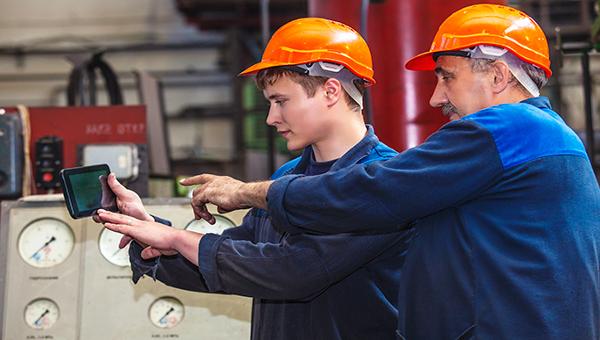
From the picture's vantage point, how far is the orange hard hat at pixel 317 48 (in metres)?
1.59

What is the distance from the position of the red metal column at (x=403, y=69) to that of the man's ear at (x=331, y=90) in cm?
123

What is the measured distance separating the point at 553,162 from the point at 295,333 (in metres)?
0.57

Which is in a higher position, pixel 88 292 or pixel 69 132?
pixel 69 132

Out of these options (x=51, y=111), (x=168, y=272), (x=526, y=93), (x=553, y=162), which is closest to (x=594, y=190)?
(x=553, y=162)

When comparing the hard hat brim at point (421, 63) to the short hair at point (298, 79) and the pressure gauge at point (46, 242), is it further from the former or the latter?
the pressure gauge at point (46, 242)

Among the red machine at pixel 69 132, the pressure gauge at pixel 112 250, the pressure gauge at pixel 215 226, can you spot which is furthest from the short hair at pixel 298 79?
the red machine at pixel 69 132

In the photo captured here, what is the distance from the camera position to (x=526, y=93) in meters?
1.48

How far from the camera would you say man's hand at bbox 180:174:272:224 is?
4.71ft

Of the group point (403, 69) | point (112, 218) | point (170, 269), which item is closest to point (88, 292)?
point (170, 269)

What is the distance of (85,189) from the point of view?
1.57 m

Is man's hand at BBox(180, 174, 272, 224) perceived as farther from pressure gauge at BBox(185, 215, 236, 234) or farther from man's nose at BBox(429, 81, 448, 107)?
pressure gauge at BBox(185, 215, 236, 234)

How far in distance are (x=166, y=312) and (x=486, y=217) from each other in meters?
1.18

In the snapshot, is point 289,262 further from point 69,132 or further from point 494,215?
point 69,132

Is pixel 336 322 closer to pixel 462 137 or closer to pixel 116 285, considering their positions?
pixel 462 137
